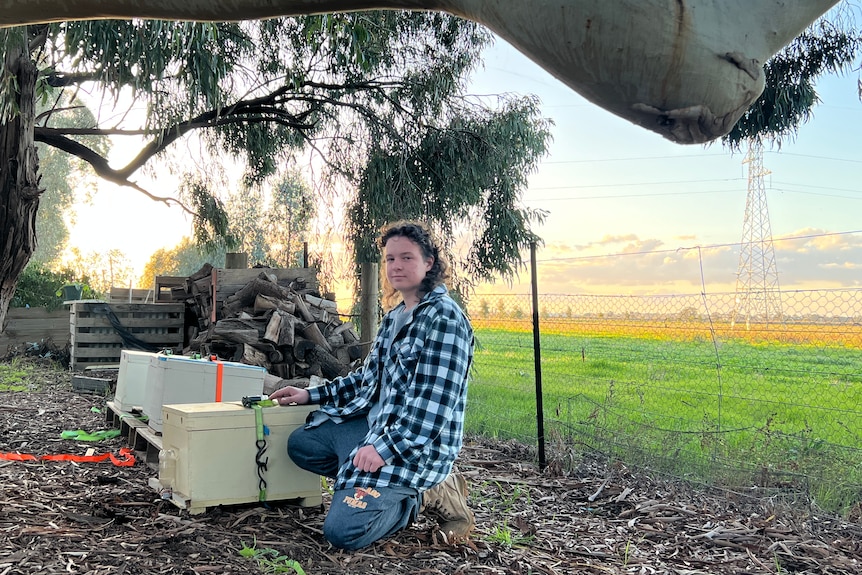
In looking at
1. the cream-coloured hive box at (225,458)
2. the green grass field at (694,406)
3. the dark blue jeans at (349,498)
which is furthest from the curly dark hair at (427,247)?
the green grass field at (694,406)

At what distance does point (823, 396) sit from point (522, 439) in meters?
4.35

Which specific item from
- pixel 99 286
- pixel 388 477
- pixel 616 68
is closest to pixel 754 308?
pixel 388 477

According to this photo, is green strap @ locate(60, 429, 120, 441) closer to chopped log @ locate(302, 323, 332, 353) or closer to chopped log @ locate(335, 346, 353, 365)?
chopped log @ locate(302, 323, 332, 353)

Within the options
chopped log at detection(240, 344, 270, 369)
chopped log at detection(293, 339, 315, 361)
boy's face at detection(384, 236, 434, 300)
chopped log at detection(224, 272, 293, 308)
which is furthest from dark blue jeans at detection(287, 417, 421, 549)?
chopped log at detection(224, 272, 293, 308)

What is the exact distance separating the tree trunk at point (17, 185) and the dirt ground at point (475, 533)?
1157 millimetres

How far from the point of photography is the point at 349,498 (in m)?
2.62

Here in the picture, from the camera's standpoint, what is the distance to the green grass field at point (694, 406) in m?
4.09

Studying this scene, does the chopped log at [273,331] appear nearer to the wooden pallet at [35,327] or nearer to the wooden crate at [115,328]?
the wooden crate at [115,328]

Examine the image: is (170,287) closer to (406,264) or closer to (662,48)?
(406,264)

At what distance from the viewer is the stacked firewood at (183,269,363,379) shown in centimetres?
655

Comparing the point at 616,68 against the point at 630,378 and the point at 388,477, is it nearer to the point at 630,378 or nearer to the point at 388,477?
the point at 388,477

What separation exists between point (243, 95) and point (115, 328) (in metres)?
3.14

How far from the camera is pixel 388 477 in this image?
8.61 feet

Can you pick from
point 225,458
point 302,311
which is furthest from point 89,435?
point 302,311
